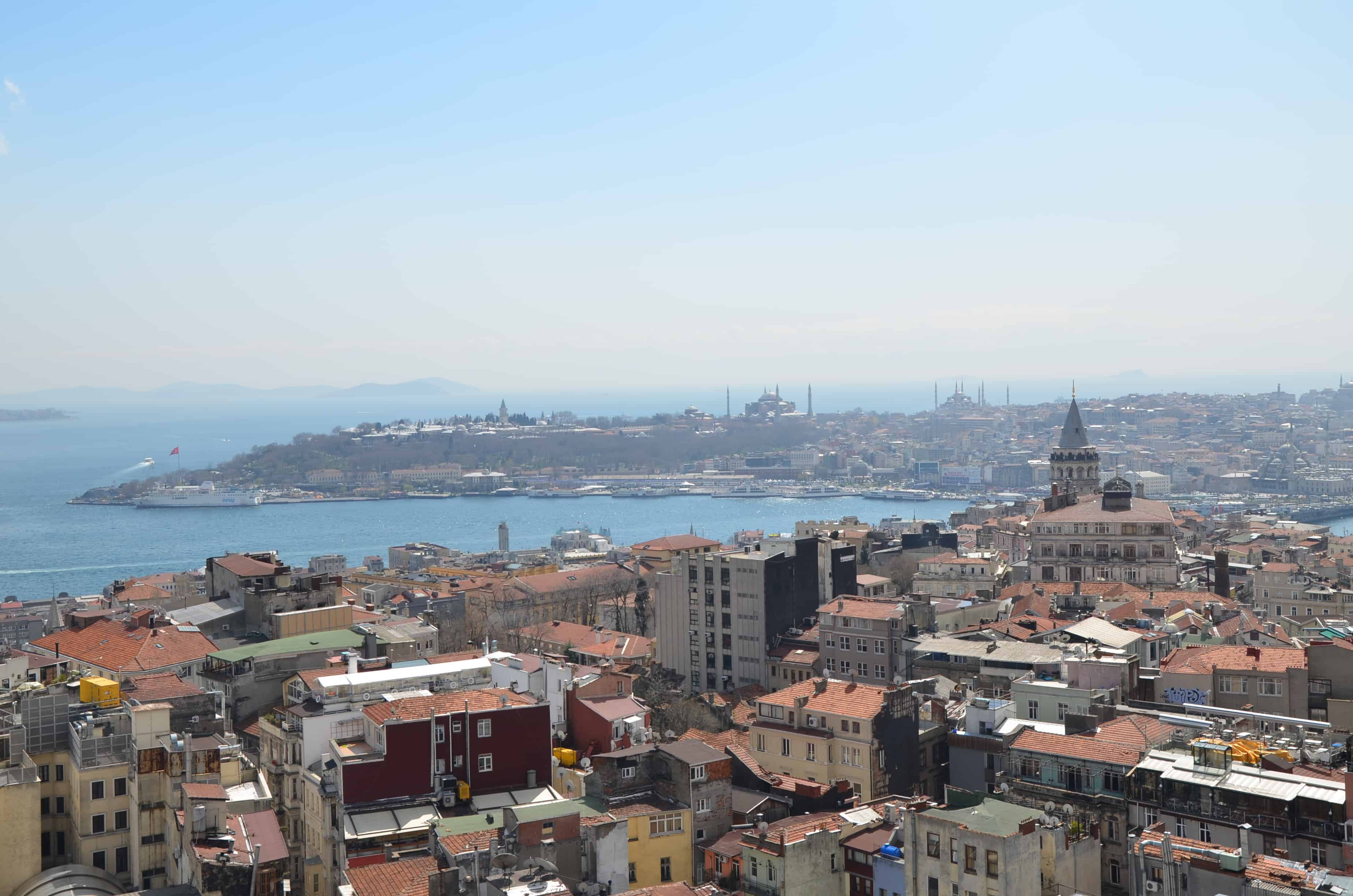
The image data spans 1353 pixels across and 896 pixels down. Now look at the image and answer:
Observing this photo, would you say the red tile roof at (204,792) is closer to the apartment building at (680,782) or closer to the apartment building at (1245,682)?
the apartment building at (680,782)

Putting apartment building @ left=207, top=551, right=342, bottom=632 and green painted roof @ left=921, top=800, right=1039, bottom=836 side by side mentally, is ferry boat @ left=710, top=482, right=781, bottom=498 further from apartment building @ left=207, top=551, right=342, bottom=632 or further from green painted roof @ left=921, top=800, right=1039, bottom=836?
green painted roof @ left=921, top=800, right=1039, bottom=836

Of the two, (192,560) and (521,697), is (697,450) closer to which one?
(192,560)

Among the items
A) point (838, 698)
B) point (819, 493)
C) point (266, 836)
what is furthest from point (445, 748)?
point (819, 493)

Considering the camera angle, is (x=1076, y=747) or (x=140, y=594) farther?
(x=140, y=594)

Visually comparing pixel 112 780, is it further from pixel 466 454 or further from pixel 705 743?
pixel 466 454

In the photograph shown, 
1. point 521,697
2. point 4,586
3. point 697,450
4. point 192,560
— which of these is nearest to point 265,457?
point 697,450

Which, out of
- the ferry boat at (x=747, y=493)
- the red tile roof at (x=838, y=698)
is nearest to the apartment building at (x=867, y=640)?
the red tile roof at (x=838, y=698)

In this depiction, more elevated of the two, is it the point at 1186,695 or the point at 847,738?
the point at 1186,695
